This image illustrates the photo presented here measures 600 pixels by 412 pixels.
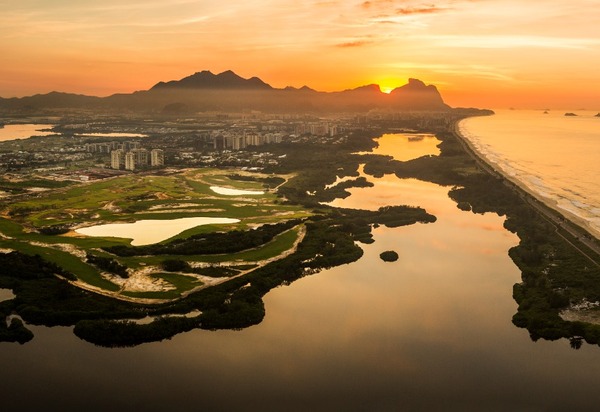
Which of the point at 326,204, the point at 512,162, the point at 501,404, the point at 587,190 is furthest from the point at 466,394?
the point at 512,162

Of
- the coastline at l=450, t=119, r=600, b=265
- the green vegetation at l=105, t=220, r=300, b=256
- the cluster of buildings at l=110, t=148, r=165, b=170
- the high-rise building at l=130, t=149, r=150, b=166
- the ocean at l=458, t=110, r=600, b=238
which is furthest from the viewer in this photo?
the high-rise building at l=130, t=149, r=150, b=166

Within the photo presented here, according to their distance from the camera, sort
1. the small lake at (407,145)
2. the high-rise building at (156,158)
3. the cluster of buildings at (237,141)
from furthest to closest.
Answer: the cluster of buildings at (237,141) → the small lake at (407,145) → the high-rise building at (156,158)

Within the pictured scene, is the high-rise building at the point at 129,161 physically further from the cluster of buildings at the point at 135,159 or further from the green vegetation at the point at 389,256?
the green vegetation at the point at 389,256

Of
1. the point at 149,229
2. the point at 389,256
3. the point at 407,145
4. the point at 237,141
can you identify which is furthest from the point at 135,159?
the point at 407,145

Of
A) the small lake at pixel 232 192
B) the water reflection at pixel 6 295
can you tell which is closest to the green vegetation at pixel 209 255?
the water reflection at pixel 6 295

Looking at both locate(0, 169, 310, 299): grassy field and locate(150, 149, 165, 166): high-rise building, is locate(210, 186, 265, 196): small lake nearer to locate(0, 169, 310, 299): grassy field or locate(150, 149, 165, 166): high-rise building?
locate(0, 169, 310, 299): grassy field

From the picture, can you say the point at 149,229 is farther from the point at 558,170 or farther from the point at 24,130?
the point at 24,130

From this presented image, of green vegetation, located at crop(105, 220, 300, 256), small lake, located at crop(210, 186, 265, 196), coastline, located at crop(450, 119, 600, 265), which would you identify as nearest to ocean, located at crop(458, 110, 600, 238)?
coastline, located at crop(450, 119, 600, 265)
